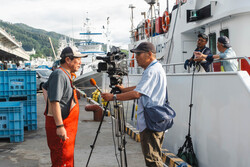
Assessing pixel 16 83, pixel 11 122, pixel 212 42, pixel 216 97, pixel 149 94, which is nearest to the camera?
pixel 149 94

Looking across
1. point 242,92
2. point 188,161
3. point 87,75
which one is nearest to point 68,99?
point 242,92

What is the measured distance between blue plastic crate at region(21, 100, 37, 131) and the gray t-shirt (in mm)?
5120

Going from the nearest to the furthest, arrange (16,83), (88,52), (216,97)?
(216,97) < (16,83) < (88,52)

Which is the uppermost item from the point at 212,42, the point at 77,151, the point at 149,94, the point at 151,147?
the point at 212,42

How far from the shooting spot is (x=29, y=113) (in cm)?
832

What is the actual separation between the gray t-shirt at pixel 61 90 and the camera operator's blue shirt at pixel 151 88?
0.81 metres

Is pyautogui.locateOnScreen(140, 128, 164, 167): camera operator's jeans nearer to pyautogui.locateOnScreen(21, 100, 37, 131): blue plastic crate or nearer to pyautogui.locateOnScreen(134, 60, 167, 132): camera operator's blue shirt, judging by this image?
pyautogui.locateOnScreen(134, 60, 167, 132): camera operator's blue shirt

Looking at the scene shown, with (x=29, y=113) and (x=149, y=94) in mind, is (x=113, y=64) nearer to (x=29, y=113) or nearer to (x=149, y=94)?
(x=149, y=94)

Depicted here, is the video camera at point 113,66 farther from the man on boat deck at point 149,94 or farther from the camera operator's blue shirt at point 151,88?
the camera operator's blue shirt at point 151,88

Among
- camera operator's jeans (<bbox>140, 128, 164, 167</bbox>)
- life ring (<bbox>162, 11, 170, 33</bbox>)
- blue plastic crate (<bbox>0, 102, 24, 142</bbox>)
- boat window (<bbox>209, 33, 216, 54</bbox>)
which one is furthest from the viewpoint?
life ring (<bbox>162, 11, 170, 33</bbox>)

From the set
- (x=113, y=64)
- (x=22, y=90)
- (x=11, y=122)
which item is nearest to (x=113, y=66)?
(x=113, y=64)

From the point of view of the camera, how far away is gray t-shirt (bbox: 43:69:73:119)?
324 centimetres

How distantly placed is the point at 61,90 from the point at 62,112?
27 cm

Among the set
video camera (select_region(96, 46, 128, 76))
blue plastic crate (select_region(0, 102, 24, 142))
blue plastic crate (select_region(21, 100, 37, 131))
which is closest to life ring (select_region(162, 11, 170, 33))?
blue plastic crate (select_region(21, 100, 37, 131))
